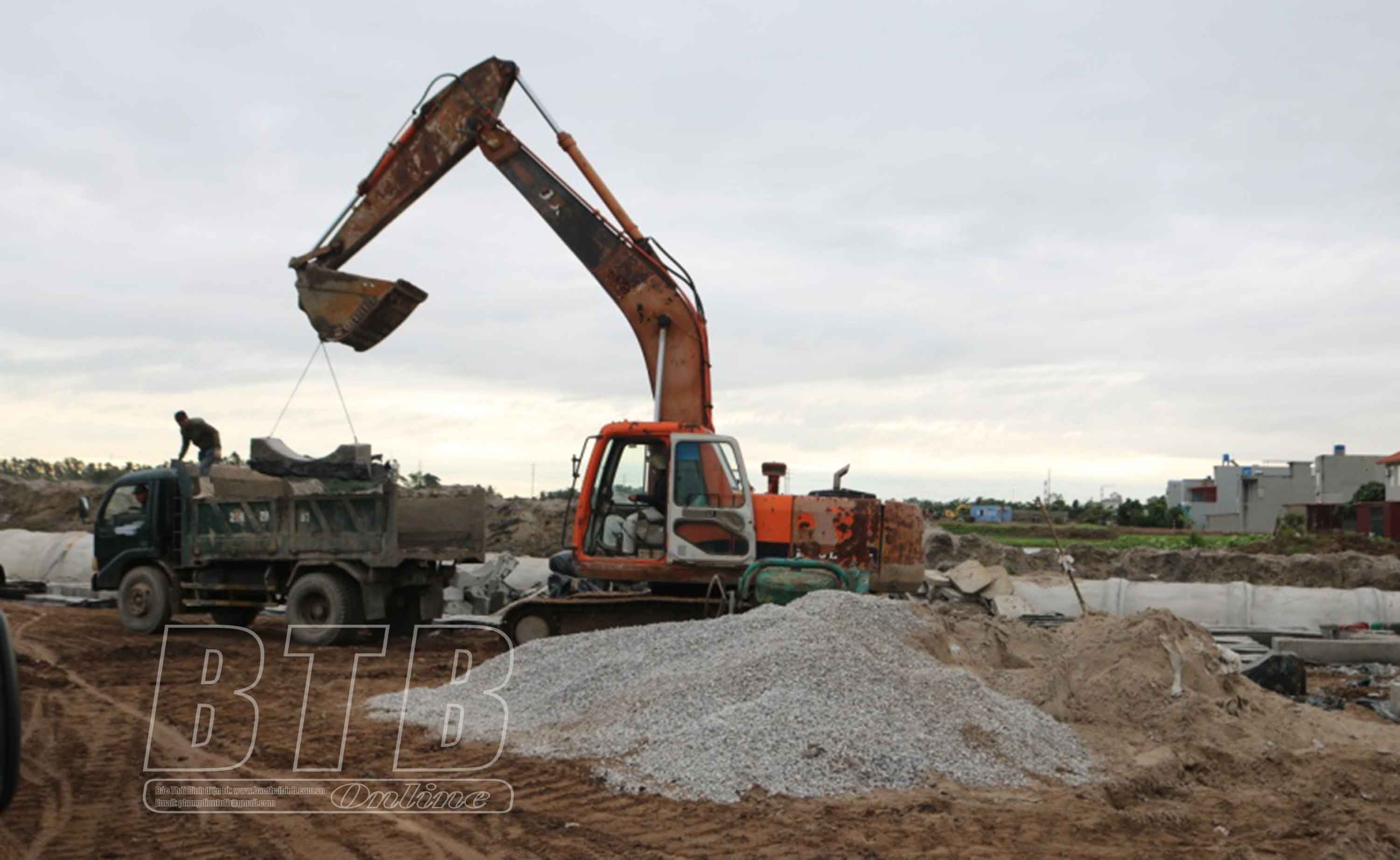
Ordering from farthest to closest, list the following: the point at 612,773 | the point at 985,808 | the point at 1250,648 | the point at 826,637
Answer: the point at 1250,648, the point at 826,637, the point at 612,773, the point at 985,808

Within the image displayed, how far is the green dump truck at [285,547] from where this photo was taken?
15.0 meters

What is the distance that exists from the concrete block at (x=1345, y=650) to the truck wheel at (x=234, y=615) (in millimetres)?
13154

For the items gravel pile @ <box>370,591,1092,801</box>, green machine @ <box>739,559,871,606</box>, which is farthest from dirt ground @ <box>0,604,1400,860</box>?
green machine @ <box>739,559,871,606</box>

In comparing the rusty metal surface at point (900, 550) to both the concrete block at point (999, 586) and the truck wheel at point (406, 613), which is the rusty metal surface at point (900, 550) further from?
the truck wheel at point (406, 613)

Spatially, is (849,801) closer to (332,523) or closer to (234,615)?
(332,523)

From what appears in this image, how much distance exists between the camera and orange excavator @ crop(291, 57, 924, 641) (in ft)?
41.7

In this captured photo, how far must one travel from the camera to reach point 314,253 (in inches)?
603

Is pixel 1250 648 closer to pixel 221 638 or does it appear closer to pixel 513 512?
pixel 221 638

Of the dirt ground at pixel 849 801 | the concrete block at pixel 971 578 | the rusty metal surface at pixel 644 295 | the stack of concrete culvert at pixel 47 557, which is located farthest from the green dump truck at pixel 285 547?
the stack of concrete culvert at pixel 47 557

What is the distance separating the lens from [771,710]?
8.31 m

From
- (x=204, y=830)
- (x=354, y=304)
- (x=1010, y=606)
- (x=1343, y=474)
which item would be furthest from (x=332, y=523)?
(x=1343, y=474)

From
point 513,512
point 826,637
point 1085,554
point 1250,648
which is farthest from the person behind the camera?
point 513,512

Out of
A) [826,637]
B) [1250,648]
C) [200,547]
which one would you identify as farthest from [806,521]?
[200,547]

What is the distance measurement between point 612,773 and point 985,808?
89.4 inches
